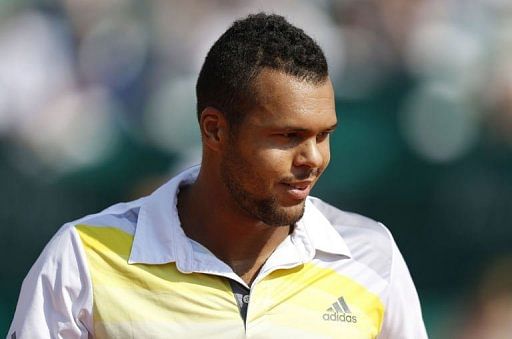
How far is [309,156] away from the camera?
285 cm

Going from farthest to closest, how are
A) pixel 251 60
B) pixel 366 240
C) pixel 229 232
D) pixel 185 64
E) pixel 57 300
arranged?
pixel 185 64, pixel 366 240, pixel 229 232, pixel 251 60, pixel 57 300

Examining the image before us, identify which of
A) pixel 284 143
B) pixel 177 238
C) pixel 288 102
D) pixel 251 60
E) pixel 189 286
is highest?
pixel 251 60

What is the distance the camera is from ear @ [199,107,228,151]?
3023 mm

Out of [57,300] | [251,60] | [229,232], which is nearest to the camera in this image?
[57,300]

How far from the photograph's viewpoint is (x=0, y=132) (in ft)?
19.2

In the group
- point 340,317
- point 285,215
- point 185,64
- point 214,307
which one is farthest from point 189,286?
point 185,64

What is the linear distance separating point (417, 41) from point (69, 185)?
223 centimetres

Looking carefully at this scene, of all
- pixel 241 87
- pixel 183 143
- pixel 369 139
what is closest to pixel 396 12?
pixel 369 139

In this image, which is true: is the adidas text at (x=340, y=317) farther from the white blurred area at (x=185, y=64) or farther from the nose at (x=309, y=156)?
the white blurred area at (x=185, y=64)

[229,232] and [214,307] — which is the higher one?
[229,232]

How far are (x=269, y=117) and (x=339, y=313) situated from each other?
0.58 m

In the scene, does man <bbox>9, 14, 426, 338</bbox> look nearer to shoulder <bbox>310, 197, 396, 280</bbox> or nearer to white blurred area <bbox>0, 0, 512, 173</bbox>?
shoulder <bbox>310, 197, 396, 280</bbox>

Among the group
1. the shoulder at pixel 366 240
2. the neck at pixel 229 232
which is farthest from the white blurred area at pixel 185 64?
the neck at pixel 229 232

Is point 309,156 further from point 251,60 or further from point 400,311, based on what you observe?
point 400,311
